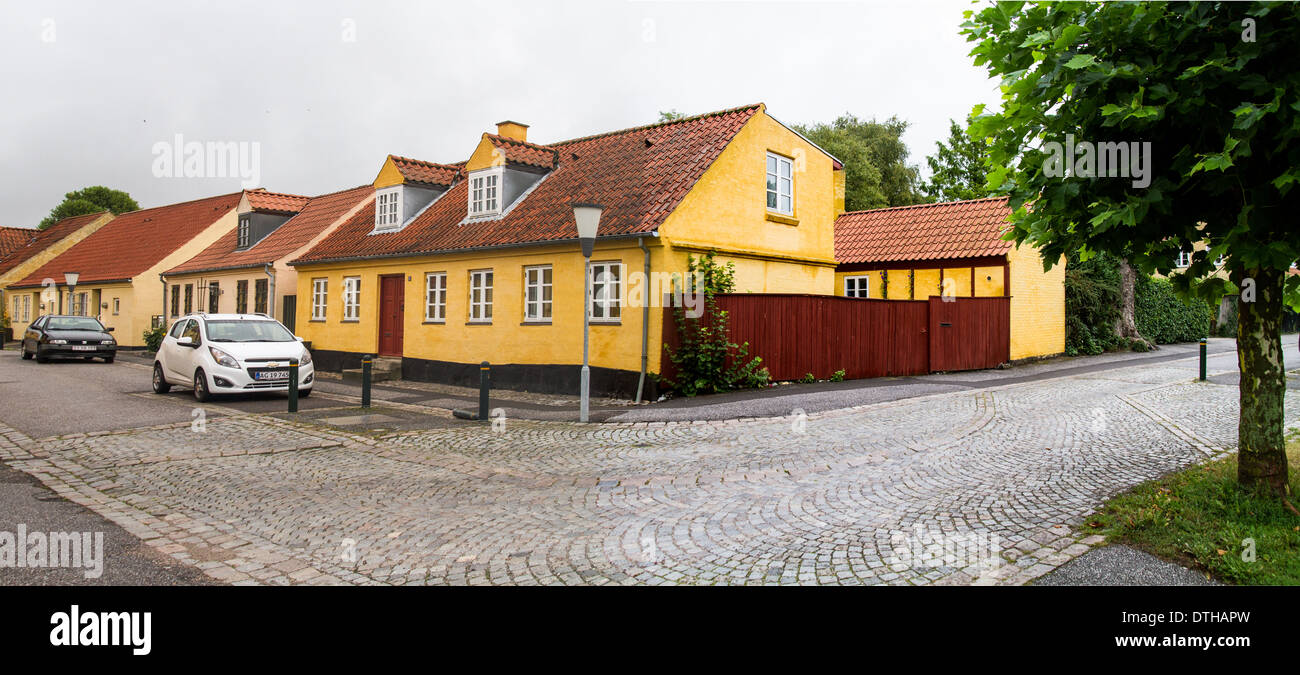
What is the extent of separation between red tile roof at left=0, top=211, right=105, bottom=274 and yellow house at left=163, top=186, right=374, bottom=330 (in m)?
19.7

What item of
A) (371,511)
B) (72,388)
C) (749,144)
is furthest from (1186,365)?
(72,388)

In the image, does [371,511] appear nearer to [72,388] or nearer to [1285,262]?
[1285,262]

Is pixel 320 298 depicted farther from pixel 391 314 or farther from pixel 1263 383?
pixel 1263 383

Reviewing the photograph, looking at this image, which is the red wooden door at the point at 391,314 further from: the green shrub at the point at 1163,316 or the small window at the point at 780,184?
the green shrub at the point at 1163,316

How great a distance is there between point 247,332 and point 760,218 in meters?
11.1

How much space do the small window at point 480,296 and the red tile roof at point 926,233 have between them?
1227 cm

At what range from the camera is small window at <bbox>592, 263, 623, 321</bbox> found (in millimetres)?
15273

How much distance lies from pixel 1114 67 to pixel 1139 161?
0.66 m

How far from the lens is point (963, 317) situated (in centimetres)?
1962

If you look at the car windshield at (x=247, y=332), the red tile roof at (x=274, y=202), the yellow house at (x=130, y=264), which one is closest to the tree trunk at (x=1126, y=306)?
the car windshield at (x=247, y=332)

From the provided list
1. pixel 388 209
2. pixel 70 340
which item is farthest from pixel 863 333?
pixel 70 340

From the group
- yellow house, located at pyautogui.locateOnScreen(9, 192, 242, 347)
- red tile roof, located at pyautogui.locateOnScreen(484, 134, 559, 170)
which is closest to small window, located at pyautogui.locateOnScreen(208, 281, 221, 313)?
yellow house, located at pyautogui.locateOnScreen(9, 192, 242, 347)

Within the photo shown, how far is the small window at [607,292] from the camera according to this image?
15273 mm

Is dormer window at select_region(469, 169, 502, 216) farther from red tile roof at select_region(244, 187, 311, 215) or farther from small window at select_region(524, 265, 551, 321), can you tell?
red tile roof at select_region(244, 187, 311, 215)
